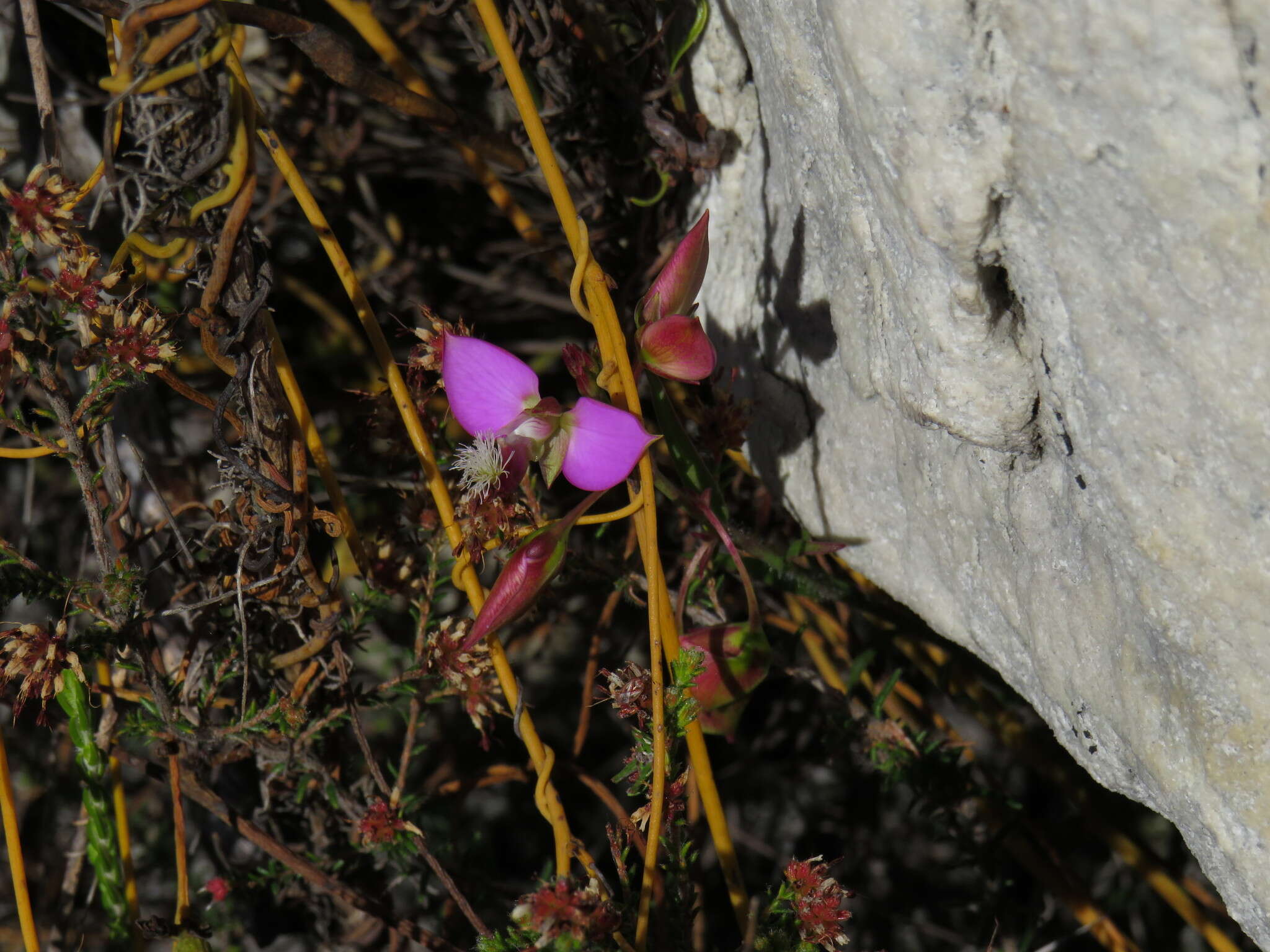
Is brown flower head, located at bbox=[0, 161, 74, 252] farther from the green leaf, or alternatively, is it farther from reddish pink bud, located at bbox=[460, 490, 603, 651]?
the green leaf

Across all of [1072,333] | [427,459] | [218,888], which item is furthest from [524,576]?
[218,888]

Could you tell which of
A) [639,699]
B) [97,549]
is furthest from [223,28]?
[639,699]

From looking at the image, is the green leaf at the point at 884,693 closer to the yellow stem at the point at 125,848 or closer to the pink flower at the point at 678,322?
the pink flower at the point at 678,322

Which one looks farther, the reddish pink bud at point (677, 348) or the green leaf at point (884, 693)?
the green leaf at point (884, 693)

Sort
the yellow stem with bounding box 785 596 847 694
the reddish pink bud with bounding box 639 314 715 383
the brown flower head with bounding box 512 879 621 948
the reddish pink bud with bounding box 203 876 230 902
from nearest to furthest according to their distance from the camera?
the brown flower head with bounding box 512 879 621 948 → the reddish pink bud with bounding box 639 314 715 383 → the reddish pink bud with bounding box 203 876 230 902 → the yellow stem with bounding box 785 596 847 694

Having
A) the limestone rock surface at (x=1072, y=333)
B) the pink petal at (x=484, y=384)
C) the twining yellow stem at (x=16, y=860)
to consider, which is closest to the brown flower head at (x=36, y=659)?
the twining yellow stem at (x=16, y=860)

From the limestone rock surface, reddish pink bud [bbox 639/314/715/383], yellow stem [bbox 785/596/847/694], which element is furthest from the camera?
yellow stem [bbox 785/596/847/694]

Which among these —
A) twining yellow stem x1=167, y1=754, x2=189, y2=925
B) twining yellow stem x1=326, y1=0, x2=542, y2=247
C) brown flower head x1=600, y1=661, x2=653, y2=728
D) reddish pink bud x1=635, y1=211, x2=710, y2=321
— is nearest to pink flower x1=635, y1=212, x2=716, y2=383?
reddish pink bud x1=635, y1=211, x2=710, y2=321
